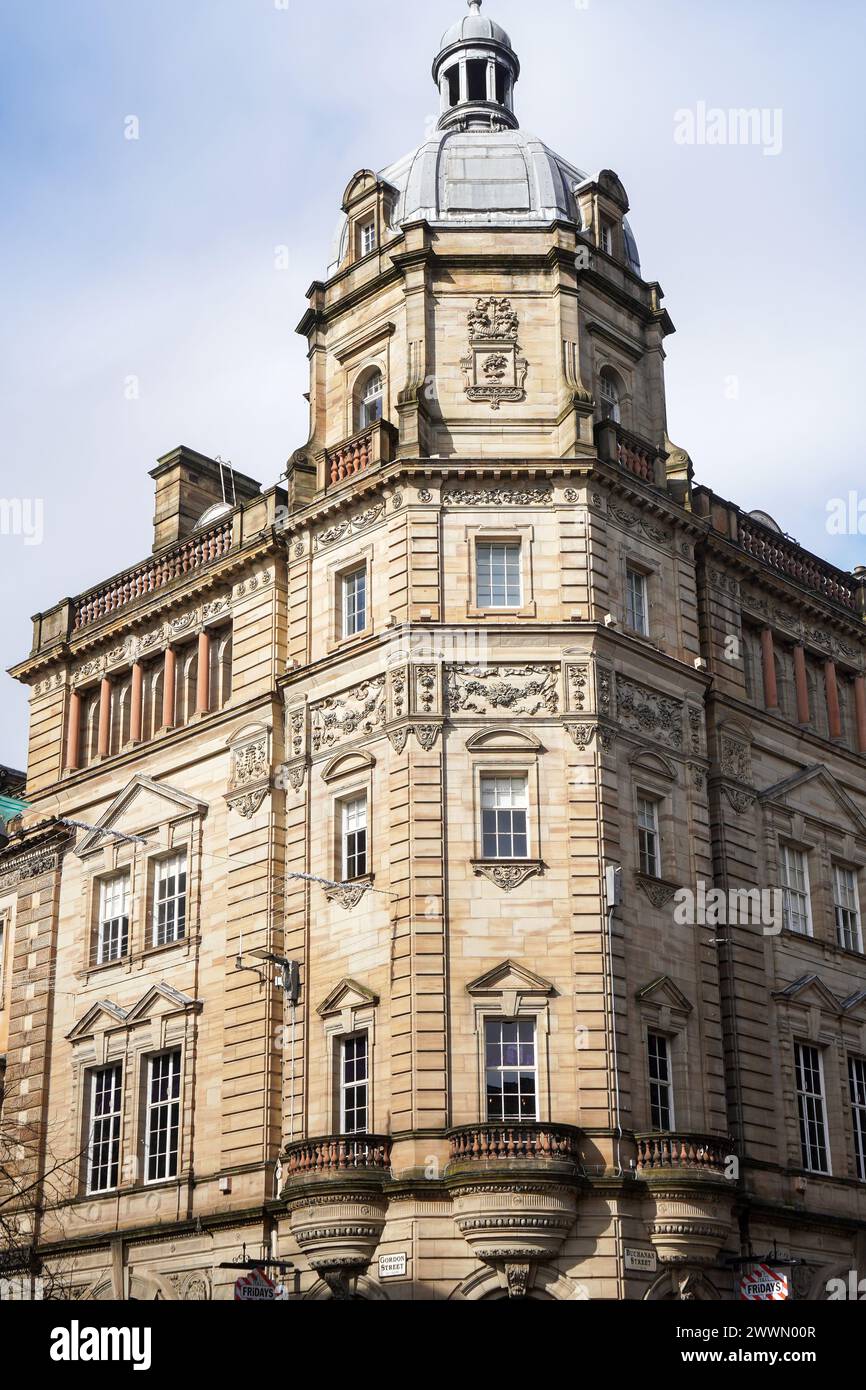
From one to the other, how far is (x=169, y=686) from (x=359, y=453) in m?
8.31

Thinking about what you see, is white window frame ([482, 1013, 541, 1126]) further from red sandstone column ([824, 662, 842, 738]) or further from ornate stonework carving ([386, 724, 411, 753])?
red sandstone column ([824, 662, 842, 738])

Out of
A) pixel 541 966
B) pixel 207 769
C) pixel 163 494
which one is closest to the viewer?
pixel 541 966

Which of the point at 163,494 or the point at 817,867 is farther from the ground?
the point at 163,494

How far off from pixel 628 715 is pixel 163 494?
19550 mm

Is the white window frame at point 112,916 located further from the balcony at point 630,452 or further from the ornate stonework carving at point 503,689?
the balcony at point 630,452

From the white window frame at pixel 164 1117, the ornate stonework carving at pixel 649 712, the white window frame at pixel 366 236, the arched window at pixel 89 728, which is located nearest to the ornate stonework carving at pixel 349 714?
the ornate stonework carving at pixel 649 712

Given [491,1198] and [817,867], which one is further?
[817,867]

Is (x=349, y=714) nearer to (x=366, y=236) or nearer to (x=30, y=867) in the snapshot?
(x=30, y=867)

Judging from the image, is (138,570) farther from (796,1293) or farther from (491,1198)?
(796,1293)

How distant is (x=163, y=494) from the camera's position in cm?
5303

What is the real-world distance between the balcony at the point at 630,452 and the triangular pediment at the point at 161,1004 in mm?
15829
